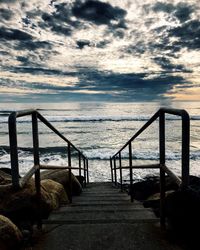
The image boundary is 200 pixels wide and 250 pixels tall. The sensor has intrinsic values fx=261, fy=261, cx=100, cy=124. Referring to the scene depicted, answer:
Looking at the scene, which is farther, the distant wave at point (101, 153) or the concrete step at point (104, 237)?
the distant wave at point (101, 153)

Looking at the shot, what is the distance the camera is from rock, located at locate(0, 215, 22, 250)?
2.02 metres

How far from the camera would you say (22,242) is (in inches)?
89.2

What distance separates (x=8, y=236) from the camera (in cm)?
209

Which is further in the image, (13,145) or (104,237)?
(104,237)

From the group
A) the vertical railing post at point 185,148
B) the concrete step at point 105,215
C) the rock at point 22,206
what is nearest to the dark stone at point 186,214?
the vertical railing post at point 185,148

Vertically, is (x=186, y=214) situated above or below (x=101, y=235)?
above

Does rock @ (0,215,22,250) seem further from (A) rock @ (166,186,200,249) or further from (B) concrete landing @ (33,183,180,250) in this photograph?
(A) rock @ (166,186,200,249)

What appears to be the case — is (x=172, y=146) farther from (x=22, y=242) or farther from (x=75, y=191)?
(x=22, y=242)

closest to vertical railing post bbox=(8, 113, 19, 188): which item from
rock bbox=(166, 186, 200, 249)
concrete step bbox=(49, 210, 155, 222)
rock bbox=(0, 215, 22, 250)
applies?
rock bbox=(0, 215, 22, 250)

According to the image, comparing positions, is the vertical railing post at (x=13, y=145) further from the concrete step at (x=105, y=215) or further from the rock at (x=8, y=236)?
the concrete step at (x=105, y=215)

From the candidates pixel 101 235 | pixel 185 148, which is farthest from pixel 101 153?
pixel 185 148

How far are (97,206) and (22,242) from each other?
1.83 meters

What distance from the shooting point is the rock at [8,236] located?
202cm

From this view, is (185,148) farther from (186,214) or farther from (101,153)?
(101,153)
